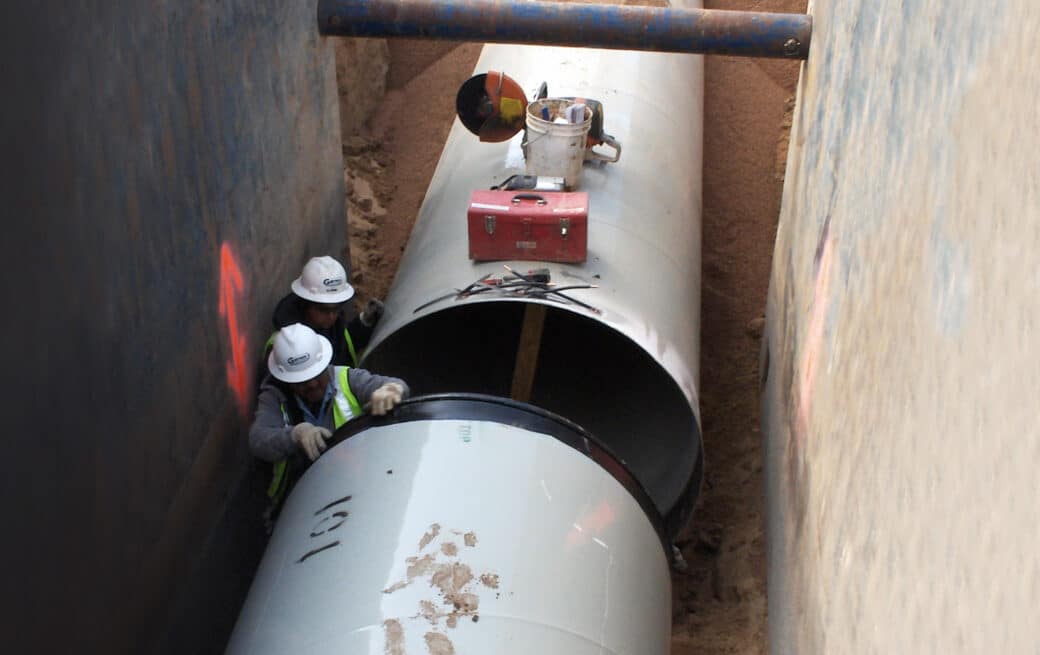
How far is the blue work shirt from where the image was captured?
5219 millimetres

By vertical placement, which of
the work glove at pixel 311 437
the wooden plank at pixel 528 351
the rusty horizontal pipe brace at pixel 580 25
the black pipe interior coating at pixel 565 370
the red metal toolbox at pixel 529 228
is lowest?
the black pipe interior coating at pixel 565 370

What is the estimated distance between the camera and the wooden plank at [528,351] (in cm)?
617

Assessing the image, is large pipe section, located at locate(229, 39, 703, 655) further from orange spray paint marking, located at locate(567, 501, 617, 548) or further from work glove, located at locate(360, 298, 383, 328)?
work glove, located at locate(360, 298, 383, 328)

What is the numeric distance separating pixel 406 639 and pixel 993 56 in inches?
92.4

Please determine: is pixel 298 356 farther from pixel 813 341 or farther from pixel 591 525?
pixel 813 341

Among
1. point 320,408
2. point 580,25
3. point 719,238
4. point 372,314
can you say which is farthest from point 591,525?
point 719,238

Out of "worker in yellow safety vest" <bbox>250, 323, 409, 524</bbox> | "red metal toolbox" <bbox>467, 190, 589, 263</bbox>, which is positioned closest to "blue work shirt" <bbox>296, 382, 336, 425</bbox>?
"worker in yellow safety vest" <bbox>250, 323, 409, 524</bbox>

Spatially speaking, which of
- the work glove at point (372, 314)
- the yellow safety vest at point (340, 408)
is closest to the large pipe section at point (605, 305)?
the work glove at point (372, 314)

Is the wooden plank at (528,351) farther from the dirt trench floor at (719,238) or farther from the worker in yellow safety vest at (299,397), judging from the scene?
the dirt trench floor at (719,238)

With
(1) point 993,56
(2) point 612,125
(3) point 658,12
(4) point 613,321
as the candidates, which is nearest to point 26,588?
(4) point 613,321

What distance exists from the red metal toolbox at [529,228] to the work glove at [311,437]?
1.38m

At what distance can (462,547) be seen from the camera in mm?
3863

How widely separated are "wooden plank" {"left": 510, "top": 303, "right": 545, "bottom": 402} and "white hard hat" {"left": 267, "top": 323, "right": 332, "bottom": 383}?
1339 mm

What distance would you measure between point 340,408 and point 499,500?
4.53 ft
